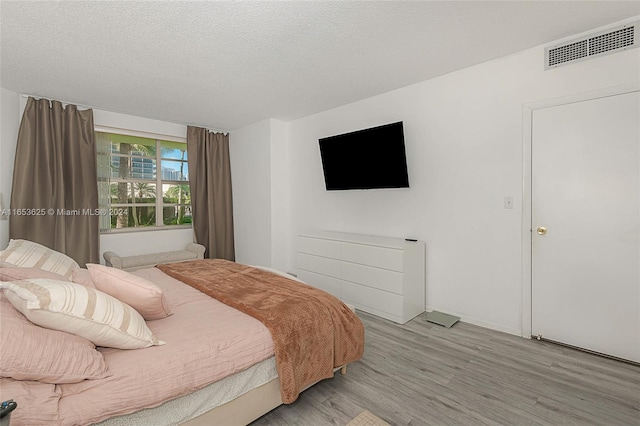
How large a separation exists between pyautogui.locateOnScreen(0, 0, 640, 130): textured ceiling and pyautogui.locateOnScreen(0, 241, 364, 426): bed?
1.75 metres

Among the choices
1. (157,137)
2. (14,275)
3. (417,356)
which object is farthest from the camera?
(157,137)

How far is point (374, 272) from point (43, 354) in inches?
108

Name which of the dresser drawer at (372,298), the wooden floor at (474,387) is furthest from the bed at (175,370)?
the dresser drawer at (372,298)

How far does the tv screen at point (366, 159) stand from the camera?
3404 mm

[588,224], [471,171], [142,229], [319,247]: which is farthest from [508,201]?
[142,229]

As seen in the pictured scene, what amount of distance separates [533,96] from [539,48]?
0.40m

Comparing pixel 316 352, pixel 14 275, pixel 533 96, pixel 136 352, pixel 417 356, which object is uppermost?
pixel 533 96

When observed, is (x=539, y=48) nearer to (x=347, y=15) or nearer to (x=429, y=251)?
(x=347, y=15)

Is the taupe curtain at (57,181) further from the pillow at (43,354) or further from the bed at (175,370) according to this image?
the pillow at (43,354)

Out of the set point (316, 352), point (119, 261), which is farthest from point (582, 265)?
point (119, 261)

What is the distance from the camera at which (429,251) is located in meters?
3.40

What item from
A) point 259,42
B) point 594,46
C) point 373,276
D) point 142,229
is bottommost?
point 373,276

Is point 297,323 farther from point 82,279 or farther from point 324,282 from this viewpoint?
point 324,282

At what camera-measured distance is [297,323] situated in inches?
70.1
